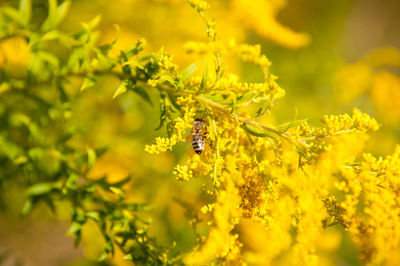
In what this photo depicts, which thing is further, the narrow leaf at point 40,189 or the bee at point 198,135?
the narrow leaf at point 40,189

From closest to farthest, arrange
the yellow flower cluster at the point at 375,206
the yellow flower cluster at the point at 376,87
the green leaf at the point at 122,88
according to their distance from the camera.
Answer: the yellow flower cluster at the point at 375,206
the green leaf at the point at 122,88
the yellow flower cluster at the point at 376,87

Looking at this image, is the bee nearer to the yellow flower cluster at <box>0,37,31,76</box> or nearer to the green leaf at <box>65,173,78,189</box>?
the green leaf at <box>65,173,78,189</box>

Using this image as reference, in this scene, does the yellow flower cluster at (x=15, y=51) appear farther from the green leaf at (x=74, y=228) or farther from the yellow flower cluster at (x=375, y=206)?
the yellow flower cluster at (x=375, y=206)

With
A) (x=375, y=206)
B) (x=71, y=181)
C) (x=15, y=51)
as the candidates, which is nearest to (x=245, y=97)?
(x=375, y=206)

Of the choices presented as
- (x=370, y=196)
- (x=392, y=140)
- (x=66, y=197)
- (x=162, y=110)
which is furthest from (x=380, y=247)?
(x=392, y=140)

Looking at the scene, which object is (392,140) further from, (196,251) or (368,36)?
(368,36)

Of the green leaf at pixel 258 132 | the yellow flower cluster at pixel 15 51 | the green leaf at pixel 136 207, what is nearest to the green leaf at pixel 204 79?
the green leaf at pixel 258 132

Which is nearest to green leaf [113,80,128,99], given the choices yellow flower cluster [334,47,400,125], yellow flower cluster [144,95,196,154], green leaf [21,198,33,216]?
yellow flower cluster [144,95,196,154]
